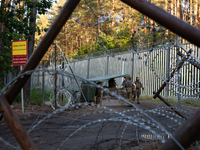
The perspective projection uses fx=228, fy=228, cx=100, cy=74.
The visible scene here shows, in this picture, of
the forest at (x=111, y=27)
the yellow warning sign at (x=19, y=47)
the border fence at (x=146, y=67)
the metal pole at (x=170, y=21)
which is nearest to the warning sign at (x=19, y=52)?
the yellow warning sign at (x=19, y=47)

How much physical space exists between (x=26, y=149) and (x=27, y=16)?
26.8 ft

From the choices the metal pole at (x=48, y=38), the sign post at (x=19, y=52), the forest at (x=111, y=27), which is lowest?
the metal pole at (x=48, y=38)

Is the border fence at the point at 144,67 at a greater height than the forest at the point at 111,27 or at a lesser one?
lesser

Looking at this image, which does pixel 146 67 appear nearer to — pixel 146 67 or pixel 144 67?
pixel 146 67

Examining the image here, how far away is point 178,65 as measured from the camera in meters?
4.19

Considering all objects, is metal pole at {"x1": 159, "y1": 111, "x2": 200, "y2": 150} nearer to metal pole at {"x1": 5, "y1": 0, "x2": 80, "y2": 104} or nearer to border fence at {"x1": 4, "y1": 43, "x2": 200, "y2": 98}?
metal pole at {"x1": 5, "y1": 0, "x2": 80, "y2": 104}

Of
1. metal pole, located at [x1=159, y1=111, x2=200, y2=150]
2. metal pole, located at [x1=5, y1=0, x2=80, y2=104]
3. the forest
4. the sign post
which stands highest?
the forest

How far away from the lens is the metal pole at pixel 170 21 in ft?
3.25

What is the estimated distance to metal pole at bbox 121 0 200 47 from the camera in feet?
3.25

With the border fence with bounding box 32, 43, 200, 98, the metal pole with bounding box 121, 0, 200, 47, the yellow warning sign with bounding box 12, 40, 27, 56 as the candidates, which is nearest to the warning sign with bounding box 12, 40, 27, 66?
the yellow warning sign with bounding box 12, 40, 27, 56

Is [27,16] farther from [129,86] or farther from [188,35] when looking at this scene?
[188,35]

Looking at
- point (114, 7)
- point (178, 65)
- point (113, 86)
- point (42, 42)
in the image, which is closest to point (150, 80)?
point (113, 86)

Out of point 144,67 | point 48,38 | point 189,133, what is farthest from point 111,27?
point 189,133

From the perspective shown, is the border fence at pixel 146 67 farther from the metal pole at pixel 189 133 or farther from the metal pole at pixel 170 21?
the metal pole at pixel 189 133
